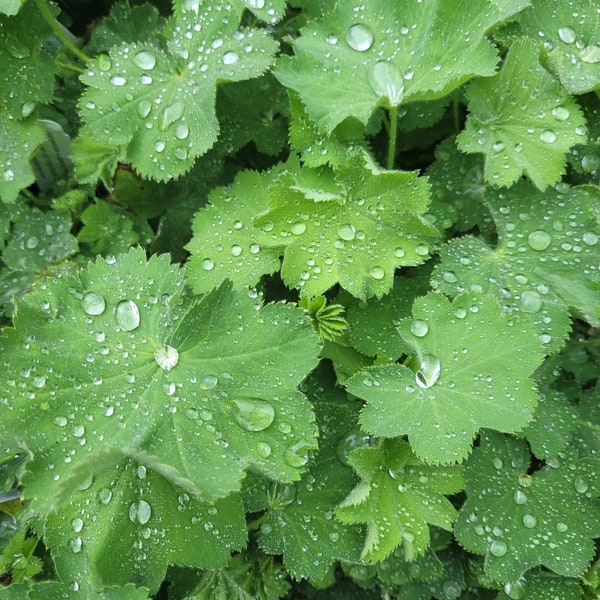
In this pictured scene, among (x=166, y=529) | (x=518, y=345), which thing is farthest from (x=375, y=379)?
(x=166, y=529)

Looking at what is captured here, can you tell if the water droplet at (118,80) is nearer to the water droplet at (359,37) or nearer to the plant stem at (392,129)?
the water droplet at (359,37)

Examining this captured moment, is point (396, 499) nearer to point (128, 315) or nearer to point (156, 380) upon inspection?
point (156, 380)

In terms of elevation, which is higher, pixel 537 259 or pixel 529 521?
pixel 537 259

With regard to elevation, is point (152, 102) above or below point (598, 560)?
above

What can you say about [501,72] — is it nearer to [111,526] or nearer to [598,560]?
[598,560]

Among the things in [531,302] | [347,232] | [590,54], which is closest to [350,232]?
[347,232]

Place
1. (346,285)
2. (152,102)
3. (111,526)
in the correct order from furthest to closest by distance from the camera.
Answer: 1. (152,102)
2. (346,285)
3. (111,526)

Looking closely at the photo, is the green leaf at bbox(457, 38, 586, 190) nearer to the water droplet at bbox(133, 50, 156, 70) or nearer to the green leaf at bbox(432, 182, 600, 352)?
the green leaf at bbox(432, 182, 600, 352)
